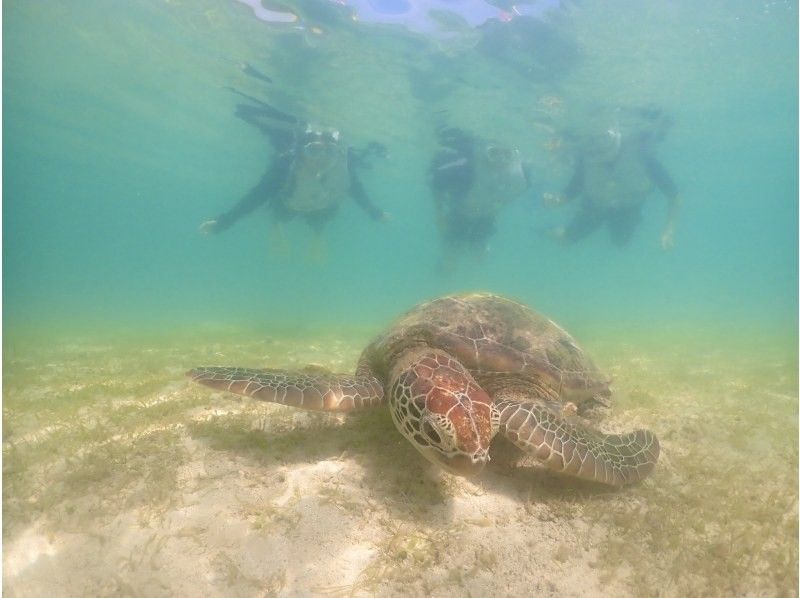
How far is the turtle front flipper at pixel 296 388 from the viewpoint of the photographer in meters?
3.05

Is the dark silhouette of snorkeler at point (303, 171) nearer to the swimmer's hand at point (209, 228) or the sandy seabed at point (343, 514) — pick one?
the swimmer's hand at point (209, 228)

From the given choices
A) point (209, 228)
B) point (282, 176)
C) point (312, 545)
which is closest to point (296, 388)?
point (312, 545)

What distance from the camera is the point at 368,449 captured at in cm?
336

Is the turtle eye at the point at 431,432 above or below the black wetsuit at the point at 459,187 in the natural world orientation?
below

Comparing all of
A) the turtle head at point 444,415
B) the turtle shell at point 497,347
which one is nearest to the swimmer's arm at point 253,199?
the turtle shell at point 497,347

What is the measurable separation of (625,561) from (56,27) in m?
25.5

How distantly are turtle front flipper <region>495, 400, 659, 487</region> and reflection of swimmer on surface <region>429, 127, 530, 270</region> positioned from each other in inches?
762

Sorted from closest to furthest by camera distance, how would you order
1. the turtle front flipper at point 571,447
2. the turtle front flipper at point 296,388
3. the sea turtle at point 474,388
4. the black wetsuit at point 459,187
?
the sea turtle at point 474,388 < the turtle front flipper at point 571,447 < the turtle front flipper at point 296,388 < the black wetsuit at point 459,187

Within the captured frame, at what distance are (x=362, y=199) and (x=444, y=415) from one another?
1769 centimetres

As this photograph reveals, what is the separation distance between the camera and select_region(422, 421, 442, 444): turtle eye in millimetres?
2531

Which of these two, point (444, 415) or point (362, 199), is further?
point (362, 199)

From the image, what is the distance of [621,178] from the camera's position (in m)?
19.5

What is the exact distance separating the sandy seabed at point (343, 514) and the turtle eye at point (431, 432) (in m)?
Answer: 0.55

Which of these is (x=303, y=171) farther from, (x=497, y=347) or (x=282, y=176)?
(x=497, y=347)
